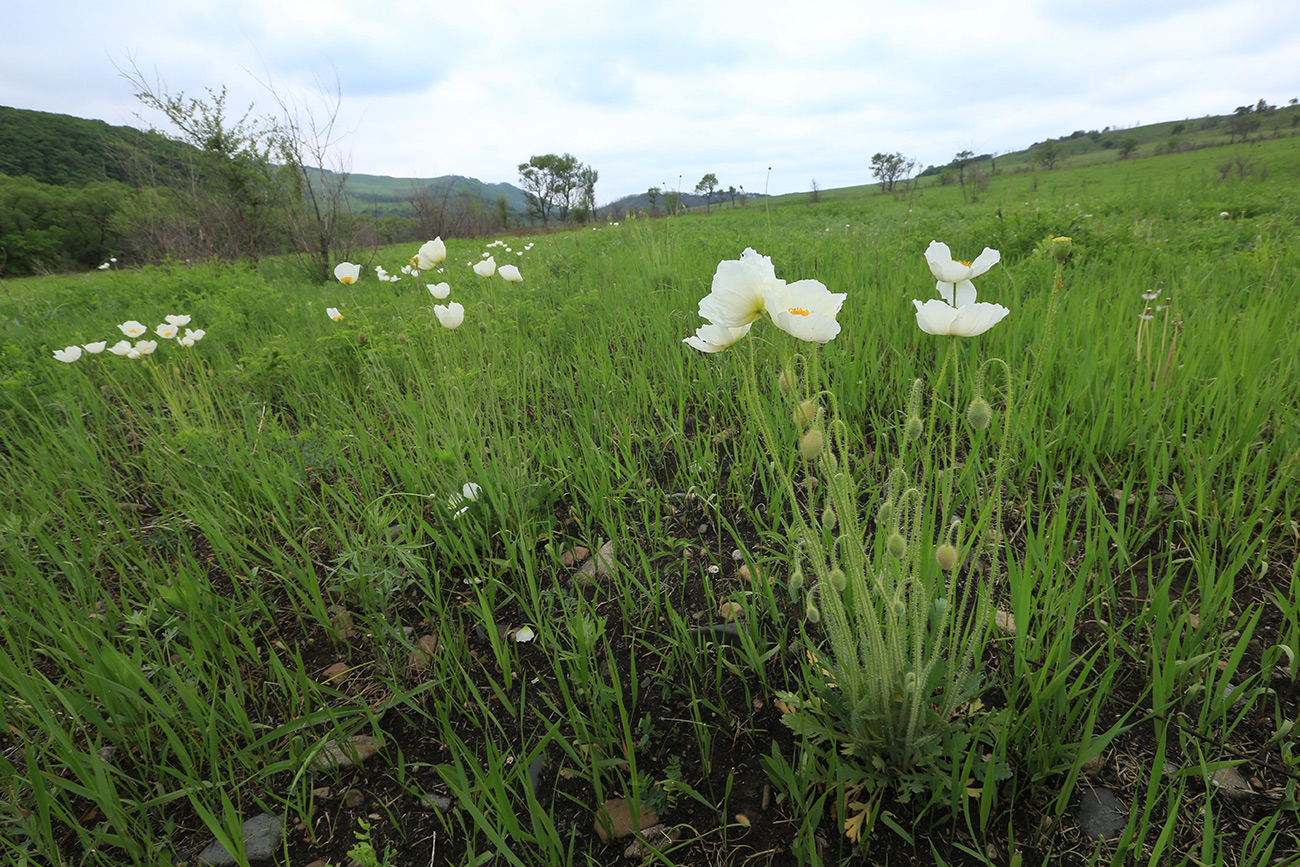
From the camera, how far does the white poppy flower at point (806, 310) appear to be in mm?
812

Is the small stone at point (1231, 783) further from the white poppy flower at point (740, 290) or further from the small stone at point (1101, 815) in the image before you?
the white poppy flower at point (740, 290)

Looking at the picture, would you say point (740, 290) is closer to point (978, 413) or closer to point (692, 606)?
point (978, 413)

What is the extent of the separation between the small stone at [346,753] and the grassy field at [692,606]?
2 cm

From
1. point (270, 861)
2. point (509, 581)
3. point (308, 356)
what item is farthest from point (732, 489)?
point (308, 356)

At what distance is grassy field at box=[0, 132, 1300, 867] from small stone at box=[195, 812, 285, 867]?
0.02 metres

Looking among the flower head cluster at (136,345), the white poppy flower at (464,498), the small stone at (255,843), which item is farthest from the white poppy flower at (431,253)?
the small stone at (255,843)

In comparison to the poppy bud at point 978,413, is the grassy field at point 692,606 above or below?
below

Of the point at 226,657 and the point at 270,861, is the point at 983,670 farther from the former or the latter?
the point at 226,657

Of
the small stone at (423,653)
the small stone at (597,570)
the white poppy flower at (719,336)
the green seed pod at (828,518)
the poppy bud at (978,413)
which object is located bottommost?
the small stone at (423,653)

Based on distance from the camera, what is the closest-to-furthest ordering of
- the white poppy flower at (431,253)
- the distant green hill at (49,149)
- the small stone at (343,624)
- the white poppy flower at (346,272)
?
the small stone at (343,624)
the white poppy flower at (431,253)
the white poppy flower at (346,272)
the distant green hill at (49,149)

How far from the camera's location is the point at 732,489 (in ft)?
6.42

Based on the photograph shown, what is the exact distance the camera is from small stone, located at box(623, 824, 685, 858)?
104 cm

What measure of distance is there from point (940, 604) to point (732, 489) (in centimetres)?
96

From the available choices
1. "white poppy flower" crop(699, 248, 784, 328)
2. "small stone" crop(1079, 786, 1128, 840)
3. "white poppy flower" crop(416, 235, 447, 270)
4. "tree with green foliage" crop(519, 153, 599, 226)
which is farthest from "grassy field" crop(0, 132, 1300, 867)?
"tree with green foliage" crop(519, 153, 599, 226)
